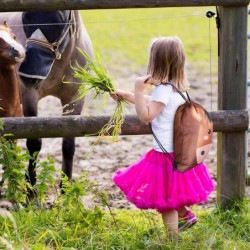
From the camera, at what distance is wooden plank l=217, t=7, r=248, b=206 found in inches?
185

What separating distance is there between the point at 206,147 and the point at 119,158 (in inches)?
114

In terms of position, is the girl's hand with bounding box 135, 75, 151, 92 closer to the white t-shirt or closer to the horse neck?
the white t-shirt

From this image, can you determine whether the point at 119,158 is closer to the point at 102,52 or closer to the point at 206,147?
the point at 206,147

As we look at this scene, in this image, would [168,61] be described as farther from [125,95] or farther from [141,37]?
[141,37]

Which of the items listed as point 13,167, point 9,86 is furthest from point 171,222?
point 9,86

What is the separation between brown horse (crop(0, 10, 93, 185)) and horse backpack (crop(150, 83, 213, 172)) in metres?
1.01

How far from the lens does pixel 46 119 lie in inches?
181

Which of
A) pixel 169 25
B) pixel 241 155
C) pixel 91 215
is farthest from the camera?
pixel 169 25

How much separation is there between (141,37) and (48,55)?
30.6 feet

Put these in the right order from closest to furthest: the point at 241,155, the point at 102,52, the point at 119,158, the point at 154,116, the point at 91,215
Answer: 1. the point at 154,116
2. the point at 91,215
3. the point at 241,155
4. the point at 119,158
5. the point at 102,52

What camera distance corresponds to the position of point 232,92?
476 centimetres

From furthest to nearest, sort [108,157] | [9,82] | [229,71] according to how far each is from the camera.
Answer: [108,157] → [9,82] → [229,71]

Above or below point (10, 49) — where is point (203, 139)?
below

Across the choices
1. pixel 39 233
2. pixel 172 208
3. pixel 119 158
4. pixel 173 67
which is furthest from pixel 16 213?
pixel 119 158
